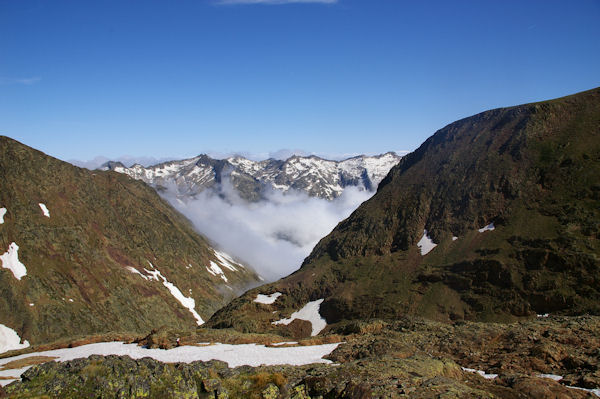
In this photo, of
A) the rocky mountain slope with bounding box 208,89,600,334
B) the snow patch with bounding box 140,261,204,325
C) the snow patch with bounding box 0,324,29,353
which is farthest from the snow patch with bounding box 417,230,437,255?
the snow patch with bounding box 140,261,204,325

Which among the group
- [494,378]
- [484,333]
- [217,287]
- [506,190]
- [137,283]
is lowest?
[217,287]

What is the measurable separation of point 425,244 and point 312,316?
26.7 m

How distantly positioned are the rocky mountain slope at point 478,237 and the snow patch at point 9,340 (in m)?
42.4

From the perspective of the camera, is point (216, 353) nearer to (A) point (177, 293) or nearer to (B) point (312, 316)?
(B) point (312, 316)

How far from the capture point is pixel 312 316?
74.6 m

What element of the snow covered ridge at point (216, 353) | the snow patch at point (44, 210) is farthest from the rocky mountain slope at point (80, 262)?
the snow covered ridge at point (216, 353)

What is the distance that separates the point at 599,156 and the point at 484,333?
50.2 metres

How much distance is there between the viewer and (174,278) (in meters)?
157

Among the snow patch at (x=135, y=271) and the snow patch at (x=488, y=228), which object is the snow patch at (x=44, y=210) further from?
the snow patch at (x=488, y=228)

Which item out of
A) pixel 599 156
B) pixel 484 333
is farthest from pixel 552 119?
pixel 484 333

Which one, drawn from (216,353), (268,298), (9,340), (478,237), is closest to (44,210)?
(9,340)

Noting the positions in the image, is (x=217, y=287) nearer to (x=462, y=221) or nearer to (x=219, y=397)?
(x=462, y=221)

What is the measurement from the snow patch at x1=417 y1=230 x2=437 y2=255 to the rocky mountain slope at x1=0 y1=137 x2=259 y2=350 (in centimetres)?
5850

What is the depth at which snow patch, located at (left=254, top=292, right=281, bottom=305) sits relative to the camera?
83.8 meters
